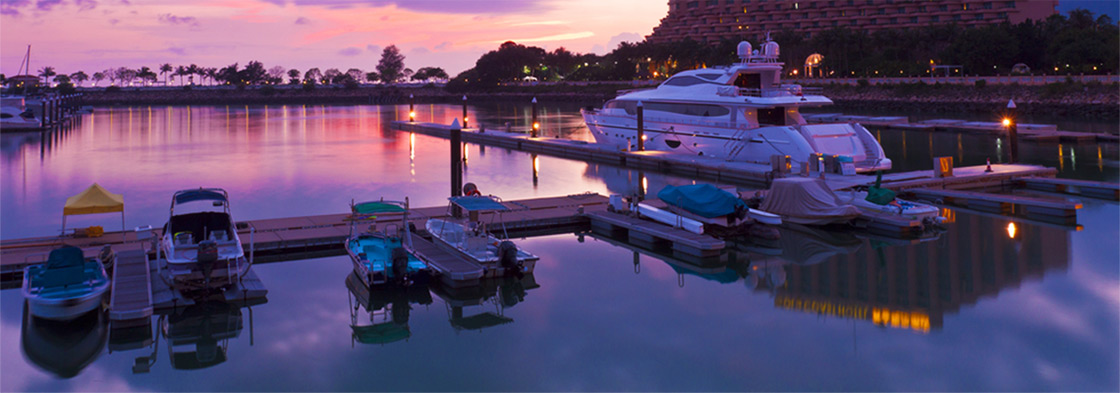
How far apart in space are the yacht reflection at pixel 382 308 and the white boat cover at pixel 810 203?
32.4 feet

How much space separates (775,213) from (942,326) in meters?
8.10

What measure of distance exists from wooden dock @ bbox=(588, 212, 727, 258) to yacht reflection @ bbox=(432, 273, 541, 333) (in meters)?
3.81

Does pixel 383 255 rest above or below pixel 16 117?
below

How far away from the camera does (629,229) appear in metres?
21.9

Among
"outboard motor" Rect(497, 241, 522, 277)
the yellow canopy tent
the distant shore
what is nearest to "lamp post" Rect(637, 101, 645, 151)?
the distant shore

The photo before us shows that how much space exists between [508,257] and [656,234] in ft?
15.4

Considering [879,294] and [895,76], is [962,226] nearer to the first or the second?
[879,294]

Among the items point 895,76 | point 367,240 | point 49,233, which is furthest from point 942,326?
point 895,76

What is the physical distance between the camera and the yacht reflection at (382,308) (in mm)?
14688

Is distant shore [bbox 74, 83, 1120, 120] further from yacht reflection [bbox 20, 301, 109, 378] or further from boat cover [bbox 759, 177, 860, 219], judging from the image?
yacht reflection [bbox 20, 301, 109, 378]

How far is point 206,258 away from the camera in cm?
1540

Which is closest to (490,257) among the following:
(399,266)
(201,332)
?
(399,266)

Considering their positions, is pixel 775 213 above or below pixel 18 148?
below

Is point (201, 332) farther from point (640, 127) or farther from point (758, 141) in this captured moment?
point (640, 127)
